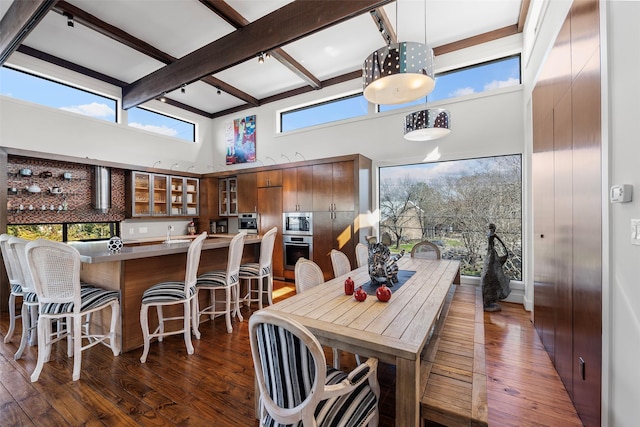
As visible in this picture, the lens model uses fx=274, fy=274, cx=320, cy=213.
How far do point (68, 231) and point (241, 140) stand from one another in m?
3.83

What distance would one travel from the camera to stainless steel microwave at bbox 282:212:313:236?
16.9 ft

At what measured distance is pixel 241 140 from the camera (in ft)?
22.4

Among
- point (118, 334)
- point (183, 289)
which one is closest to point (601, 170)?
point (183, 289)

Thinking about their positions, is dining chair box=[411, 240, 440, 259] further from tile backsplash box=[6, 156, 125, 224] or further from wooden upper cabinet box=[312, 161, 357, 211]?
tile backsplash box=[6, 156, 125, 224]

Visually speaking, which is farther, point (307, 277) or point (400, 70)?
point (307, 277)

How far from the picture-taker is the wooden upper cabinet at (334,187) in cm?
468

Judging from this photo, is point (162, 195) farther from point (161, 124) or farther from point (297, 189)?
point (297, 189)

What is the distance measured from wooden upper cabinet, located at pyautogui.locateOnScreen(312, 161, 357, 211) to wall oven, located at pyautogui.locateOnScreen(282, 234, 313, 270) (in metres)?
0.66

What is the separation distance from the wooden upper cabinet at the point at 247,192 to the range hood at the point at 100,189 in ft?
7.74

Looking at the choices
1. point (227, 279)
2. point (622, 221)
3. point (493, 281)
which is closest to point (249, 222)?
point (227, 279)

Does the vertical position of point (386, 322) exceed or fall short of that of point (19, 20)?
it falls short

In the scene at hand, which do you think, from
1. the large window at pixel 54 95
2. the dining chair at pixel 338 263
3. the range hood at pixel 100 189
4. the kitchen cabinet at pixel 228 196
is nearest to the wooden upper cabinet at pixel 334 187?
the dining chair at pixel 338 263

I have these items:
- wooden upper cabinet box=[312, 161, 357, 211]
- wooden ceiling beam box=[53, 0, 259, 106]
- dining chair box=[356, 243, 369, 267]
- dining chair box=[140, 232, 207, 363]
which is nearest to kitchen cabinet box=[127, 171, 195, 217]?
wooden ceiling beam box=[53, 0, 259, 106]

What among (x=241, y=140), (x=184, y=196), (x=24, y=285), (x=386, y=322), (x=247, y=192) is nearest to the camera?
(x=386, y=322)
